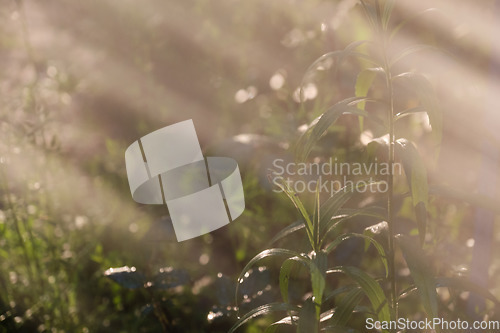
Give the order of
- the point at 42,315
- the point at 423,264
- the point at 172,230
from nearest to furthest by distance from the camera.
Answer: the point at 423,264, the point at 172,230, the point at 42,315

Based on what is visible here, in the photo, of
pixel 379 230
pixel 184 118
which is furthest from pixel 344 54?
pixel 184 118

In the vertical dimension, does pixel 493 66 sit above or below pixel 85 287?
above

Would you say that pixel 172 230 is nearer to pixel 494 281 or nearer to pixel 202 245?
pixel 202 245

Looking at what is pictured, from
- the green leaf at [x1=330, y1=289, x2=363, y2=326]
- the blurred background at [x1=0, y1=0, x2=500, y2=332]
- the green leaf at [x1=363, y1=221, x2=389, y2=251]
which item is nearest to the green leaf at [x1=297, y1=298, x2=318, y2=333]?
the green leaf at [x1=330, y1=289, x2=363, y2=326]

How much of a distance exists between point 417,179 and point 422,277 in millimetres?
168

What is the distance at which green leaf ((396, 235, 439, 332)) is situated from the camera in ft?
2.72

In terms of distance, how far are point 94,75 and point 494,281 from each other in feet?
6.96

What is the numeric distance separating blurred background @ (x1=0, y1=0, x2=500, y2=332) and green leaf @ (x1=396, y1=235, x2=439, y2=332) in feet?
0.44

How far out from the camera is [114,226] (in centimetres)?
203

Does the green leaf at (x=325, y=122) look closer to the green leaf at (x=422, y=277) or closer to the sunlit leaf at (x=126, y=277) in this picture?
the green leaf at (x=422, y=277)

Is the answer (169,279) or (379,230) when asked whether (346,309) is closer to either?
(379,230)

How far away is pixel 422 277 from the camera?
86cm

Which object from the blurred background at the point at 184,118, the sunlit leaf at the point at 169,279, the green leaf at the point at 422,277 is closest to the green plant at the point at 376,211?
the green leaf at the point at 422,277

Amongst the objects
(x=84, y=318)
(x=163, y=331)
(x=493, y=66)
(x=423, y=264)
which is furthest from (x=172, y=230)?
(x=493, y=66)
